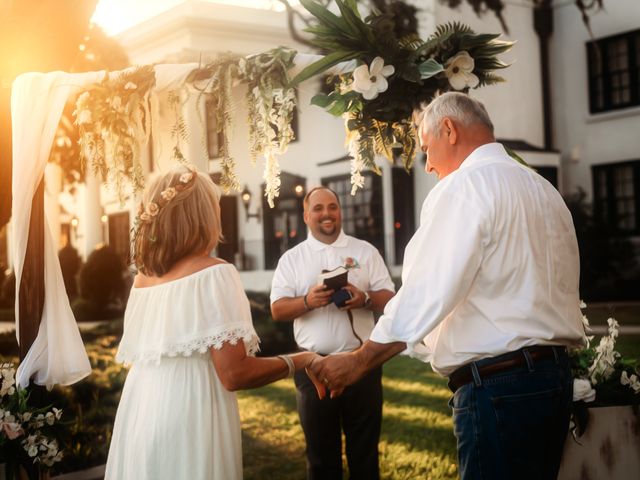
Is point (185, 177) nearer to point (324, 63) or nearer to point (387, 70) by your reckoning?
point (324, 63)

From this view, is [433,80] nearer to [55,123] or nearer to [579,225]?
[55,123]

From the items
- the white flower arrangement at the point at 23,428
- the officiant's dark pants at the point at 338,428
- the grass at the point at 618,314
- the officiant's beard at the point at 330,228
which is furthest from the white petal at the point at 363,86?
the grass at the point at 618,314

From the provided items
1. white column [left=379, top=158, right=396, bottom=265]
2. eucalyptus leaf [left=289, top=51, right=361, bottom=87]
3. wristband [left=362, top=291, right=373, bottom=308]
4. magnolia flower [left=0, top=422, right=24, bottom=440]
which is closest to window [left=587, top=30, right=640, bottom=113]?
white column [left=379, top=158, right=396, bottom=265]

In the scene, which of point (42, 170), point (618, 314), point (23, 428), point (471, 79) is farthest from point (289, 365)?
point (618, 314)

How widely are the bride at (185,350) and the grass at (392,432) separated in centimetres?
321

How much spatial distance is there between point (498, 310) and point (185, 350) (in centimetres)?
135

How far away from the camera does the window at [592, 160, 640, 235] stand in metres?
17.4

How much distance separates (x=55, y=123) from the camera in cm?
448

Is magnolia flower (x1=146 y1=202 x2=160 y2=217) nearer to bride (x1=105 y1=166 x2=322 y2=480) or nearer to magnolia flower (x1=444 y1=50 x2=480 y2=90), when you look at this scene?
bride (x1=105 y1=166 x2=322 y2=480)

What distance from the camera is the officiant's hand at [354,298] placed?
485cm

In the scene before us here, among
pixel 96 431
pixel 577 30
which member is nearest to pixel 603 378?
pixel 96 431

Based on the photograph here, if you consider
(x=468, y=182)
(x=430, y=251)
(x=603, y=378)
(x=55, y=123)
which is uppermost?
(x=55, y=123)

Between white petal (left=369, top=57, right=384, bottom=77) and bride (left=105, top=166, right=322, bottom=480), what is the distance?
1.35 meters

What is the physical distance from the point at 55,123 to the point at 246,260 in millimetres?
17645
